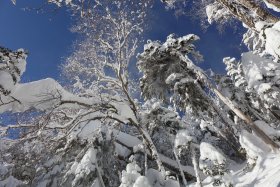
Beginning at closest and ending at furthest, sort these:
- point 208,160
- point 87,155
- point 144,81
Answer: point 208,160
point 87,155
point 144,81

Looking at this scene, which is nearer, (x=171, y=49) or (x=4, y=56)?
(x=4, y=56)

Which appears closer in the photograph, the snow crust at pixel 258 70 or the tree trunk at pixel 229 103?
the tree trunk at pixel 229 103

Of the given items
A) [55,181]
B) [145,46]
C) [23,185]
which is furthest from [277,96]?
[23,185]

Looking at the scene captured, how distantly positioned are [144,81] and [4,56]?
12.5 meters

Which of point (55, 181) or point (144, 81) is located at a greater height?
point (144, 81)

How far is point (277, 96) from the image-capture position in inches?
805

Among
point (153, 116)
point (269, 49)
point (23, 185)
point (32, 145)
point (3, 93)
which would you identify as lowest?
point (23, 185)

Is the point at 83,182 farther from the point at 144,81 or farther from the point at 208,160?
the point at 144,81

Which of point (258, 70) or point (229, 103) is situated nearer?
point (258, 70)

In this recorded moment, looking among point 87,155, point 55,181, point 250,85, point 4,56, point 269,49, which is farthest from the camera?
point 250,85

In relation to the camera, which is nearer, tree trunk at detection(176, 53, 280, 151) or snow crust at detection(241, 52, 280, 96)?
tree trunk at detection(176, 53, 280, 151)

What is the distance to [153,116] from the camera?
18219 mm

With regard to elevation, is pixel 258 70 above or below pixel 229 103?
above

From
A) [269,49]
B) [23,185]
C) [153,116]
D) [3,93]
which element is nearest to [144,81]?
[153,116]
